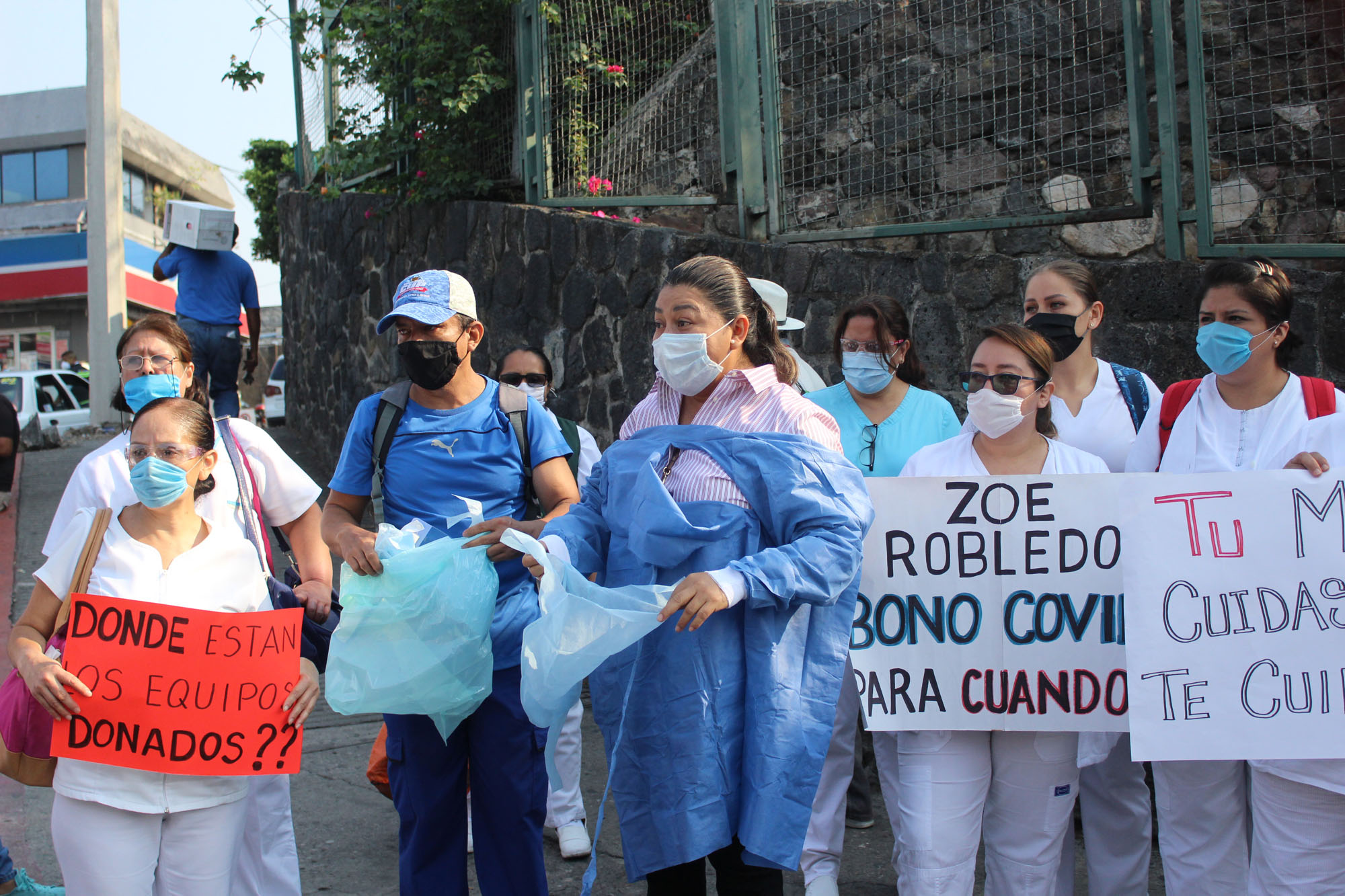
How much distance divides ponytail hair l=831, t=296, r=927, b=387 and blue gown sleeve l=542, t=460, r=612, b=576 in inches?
60.3

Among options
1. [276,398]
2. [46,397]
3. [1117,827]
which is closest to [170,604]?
[1117,827]

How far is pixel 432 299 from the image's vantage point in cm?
332

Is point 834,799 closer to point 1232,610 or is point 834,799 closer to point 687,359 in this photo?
point 1232,610

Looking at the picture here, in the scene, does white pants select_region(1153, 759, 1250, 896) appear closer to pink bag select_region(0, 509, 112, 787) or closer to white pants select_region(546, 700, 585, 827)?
white pants select_region(546, 700, 585, 827)

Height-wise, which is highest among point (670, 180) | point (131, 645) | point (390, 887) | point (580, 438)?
point (670, 180)

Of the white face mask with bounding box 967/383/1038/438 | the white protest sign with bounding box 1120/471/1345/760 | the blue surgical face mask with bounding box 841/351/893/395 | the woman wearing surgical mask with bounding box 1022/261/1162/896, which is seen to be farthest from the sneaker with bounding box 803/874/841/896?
the blue surgical face mask with bounding box 841/351/893/395

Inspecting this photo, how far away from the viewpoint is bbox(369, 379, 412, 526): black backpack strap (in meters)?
3.32

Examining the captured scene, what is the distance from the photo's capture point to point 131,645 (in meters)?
2.85

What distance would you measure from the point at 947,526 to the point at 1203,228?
2.62m

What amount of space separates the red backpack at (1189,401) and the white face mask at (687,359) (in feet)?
4.83

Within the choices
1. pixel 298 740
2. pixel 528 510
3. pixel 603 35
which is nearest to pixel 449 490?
pixel 528 510

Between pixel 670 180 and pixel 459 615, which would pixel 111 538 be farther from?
pixel 670 180

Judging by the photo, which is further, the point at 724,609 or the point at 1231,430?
the point at 1231,430

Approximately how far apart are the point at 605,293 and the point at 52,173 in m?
35.2
